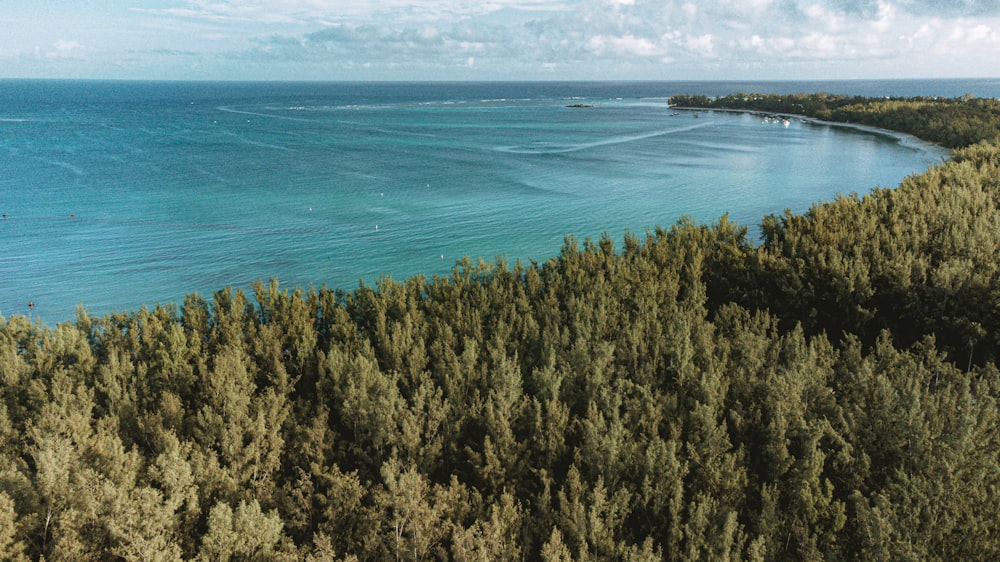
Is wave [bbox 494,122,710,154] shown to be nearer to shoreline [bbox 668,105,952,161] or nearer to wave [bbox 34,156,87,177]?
shoreline [bbox 668,105,952,161]

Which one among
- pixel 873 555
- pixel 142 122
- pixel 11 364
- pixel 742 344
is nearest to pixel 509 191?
pixel 742 344

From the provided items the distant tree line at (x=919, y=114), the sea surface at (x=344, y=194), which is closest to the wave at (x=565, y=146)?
the sea surface at (x=344, y=194)

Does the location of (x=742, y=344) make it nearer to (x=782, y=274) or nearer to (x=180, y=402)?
(x=782, y=274)

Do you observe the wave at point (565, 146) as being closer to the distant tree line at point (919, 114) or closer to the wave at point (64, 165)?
the distant tree line at point (919, 114)

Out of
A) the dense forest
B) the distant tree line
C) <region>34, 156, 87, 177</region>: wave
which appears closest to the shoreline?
the distant tree line

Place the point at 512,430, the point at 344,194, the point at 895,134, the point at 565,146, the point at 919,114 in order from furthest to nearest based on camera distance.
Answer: the point at 895,134
the point at 919,114
the point at 565,146
the point at 344,194
the point at 512,430

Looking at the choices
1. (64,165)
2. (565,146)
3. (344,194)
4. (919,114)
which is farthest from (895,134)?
(64,165)

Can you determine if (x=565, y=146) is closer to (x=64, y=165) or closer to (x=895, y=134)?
(x=895, y=134)
